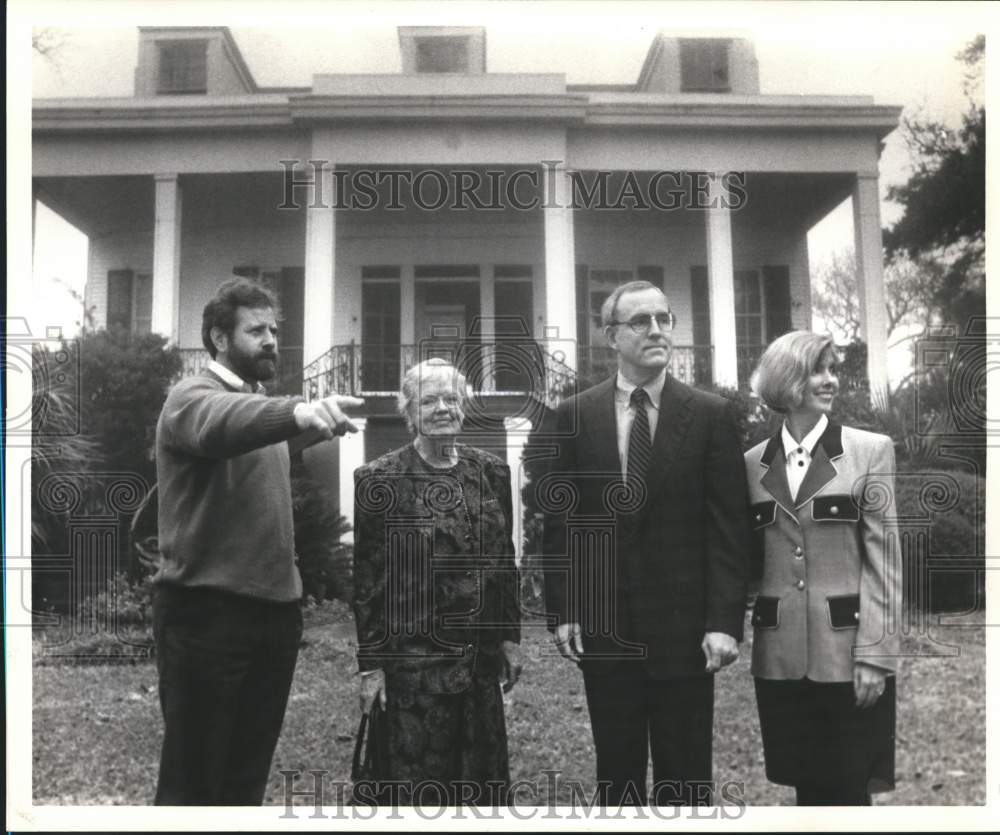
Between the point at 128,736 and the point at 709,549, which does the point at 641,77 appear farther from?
the point at 128,736

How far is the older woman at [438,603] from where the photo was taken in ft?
10.7

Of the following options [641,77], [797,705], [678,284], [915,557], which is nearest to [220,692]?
[797,705]

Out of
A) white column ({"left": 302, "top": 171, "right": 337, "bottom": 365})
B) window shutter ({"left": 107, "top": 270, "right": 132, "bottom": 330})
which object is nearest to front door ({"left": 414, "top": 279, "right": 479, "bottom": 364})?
white column ({"left": 302, "top": 171, "right": 337, "bottom": 365})

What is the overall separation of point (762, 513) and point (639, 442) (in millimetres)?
517

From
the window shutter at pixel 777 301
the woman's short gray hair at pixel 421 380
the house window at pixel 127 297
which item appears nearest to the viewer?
the woman's short gray hair at pixel 421 380

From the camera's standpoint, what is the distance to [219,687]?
3307mm

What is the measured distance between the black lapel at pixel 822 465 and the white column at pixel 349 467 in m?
1.63

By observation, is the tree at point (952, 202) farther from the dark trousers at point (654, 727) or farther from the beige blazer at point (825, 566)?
the dark trousers at point (654, 727)

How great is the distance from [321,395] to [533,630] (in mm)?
1250

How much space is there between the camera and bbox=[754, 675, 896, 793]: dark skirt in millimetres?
3365

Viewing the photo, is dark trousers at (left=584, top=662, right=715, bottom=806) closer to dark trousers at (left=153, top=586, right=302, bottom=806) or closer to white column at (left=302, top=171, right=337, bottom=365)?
dark trousers at (left=153, top=586, right=302, bottom=806)

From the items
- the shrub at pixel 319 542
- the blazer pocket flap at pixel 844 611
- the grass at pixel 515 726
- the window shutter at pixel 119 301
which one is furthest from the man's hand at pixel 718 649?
the window shutter at pixel 119 301

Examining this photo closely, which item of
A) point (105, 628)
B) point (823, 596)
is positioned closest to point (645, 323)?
Answer: point (823, 596)

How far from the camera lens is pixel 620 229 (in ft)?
12.7
